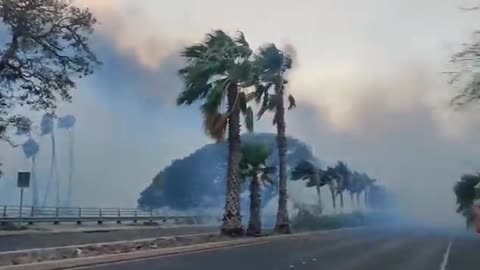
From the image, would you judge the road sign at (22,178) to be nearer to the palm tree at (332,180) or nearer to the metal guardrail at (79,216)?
the metal guardrail at (79,216)

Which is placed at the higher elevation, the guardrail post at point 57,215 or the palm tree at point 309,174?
the palm tree at point 309,174

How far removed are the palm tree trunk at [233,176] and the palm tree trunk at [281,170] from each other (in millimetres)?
9158

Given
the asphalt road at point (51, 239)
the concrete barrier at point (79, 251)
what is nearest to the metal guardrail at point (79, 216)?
the asphalt road at point (51, 239)

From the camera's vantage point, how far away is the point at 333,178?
10356cm

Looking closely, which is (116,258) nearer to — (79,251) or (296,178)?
(79,251)

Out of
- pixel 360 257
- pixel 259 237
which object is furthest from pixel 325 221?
pixel 360 257

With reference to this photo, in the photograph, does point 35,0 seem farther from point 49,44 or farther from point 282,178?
point 282,178

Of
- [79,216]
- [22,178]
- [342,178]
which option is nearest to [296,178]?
[342,178]

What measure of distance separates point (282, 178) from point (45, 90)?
23.8m

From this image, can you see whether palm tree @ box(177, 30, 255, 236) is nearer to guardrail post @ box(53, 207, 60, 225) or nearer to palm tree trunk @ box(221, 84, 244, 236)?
palm tree trunk @ box(221, 84, 244, 236)

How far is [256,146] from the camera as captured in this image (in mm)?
44562

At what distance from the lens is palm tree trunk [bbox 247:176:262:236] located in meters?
41.2

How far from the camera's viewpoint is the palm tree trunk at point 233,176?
36.8m

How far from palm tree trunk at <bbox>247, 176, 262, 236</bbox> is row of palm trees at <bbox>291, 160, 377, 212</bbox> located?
3845cm
